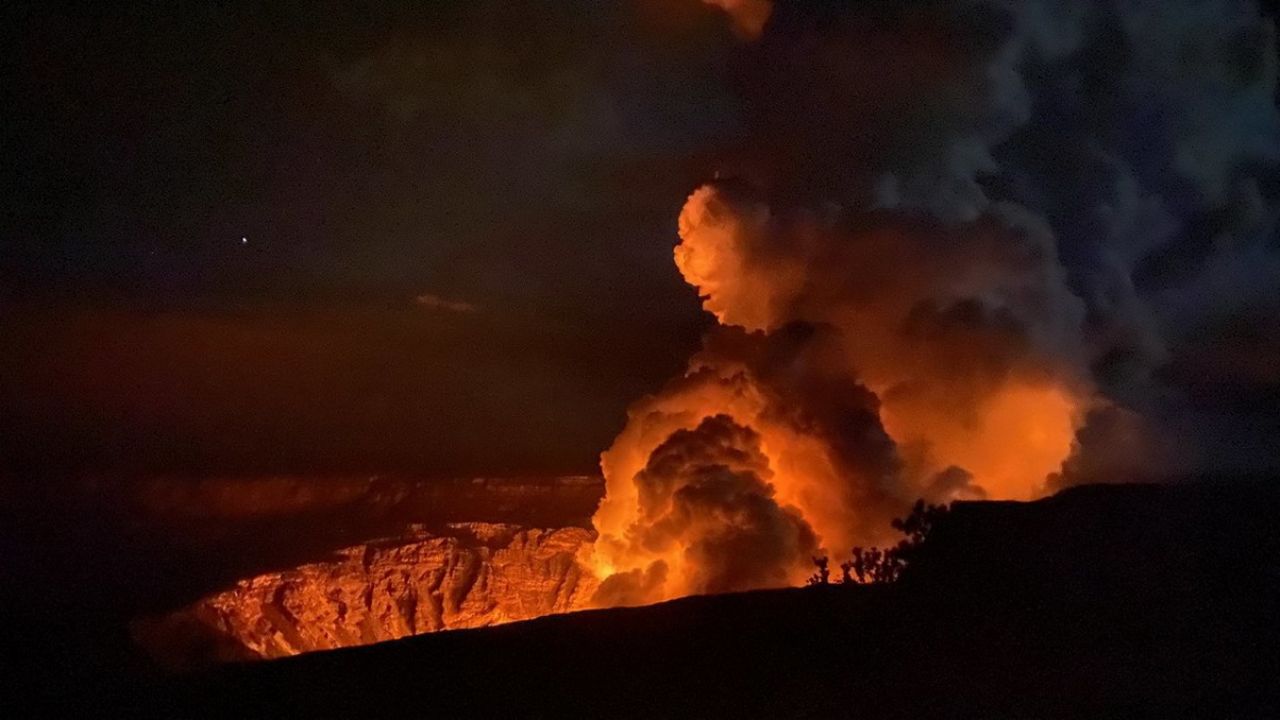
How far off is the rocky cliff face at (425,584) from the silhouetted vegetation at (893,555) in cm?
8027

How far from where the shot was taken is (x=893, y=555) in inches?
1511

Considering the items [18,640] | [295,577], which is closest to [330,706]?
[18,640]

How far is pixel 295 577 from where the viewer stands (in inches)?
5010

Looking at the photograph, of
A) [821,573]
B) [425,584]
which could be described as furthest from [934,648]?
[425,584]

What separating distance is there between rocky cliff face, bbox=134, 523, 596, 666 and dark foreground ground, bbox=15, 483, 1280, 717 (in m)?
93.1

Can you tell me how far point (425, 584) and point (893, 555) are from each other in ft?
352

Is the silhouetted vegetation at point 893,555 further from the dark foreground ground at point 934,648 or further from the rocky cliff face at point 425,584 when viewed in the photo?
the rocky cliff face at point 425,584

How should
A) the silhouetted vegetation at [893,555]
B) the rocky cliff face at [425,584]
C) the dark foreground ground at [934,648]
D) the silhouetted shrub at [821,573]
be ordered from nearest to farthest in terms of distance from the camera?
the dark foreground ground at [934,648]
the silhouetted vegetation at [893,555]
the silhouetted shrub at [821,573]
the rocky cliff face at [425,584]

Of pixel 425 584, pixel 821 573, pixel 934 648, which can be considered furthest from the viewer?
pixel 425 584

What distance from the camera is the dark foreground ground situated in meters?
21.2

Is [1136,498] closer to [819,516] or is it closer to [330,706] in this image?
[819,516]

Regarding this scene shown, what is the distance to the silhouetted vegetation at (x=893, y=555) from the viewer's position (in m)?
37.1

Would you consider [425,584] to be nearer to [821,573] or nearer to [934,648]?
[821,573]

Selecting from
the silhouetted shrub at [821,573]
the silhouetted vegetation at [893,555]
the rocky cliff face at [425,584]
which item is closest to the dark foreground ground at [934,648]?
the silhouetted vegetation at [893,555]
